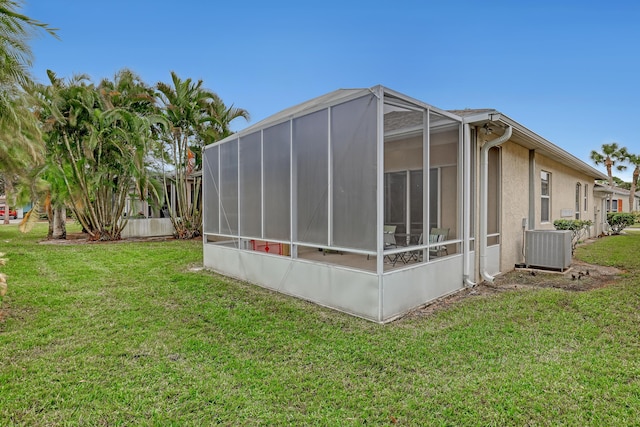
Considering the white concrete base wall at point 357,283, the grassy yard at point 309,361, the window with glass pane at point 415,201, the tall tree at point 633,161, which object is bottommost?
the grassy yard at point 309,361

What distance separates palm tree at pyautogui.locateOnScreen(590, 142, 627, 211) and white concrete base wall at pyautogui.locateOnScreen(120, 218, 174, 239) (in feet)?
129

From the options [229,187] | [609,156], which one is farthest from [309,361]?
[609,156]

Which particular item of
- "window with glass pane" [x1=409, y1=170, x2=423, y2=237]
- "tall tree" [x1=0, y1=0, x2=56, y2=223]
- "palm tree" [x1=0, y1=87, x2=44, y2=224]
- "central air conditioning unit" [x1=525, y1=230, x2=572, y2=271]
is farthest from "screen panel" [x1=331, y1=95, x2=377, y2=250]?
"palm tree" [x1=0, y1=87, x2=44, y2=224]

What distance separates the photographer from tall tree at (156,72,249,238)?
1476cm

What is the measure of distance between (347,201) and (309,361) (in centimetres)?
235

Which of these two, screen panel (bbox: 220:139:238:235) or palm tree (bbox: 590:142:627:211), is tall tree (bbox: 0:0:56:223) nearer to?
screen panel (bbox: 220:139:238:235)

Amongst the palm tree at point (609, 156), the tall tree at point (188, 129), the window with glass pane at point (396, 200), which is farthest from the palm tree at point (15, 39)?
the palm tree at point (609, 156)

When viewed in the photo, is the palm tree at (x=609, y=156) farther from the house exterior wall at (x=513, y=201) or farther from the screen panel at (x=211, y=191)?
the screen panel at (x=211, y=191)

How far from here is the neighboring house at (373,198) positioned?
4949 mm

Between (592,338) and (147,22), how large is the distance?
53.4 feet

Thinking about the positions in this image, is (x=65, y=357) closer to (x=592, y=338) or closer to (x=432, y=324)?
(x=432, y=324)

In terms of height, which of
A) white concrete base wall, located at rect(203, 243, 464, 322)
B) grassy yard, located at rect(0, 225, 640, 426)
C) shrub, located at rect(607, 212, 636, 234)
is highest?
shrub, located at rect(607, 212, 636, 234)

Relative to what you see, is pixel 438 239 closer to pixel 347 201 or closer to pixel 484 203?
pixel 484 203

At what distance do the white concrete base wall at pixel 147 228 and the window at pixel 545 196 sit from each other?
16.8m
